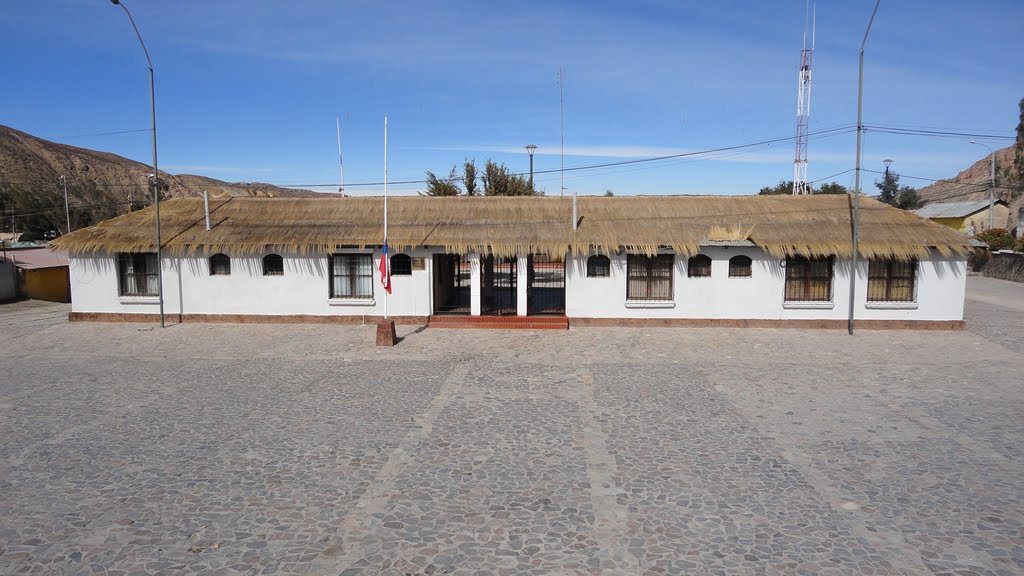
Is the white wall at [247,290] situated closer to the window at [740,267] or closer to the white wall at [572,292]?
the white wall at [572,292]

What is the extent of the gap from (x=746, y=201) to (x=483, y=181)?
2046 centimetres

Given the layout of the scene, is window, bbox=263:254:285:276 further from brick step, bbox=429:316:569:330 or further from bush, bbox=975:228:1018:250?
bush, bbox=975:228:1018:250

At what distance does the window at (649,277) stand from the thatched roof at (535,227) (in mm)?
599

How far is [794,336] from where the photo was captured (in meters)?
15.6

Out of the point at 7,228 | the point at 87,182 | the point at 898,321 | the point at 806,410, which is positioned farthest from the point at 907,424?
the point at 87,182

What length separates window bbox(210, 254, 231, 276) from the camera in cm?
1791

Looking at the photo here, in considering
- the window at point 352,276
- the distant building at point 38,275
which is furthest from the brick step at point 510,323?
the distant building at point 38,275

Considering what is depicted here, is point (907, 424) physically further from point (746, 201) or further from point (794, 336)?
point (746, 201)

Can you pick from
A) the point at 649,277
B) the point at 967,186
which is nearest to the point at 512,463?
the point at 649,277

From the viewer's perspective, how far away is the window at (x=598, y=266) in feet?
56.1

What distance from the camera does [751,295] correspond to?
16.8m

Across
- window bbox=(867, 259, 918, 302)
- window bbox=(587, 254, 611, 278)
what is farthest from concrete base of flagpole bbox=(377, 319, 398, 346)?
window bbox=(867, 259, 918, 302)

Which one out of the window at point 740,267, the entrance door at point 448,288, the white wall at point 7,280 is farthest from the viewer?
the white wall at point 7,280

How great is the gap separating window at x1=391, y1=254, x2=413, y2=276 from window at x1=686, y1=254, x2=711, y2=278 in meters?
8.20
